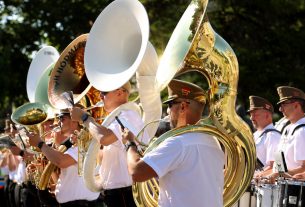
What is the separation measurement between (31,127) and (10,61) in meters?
12.8

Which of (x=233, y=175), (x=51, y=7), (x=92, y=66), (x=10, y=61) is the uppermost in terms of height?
(x=92, y=66)

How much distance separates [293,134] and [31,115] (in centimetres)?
271

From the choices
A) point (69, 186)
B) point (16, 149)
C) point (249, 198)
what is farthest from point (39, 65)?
point (249, 198)

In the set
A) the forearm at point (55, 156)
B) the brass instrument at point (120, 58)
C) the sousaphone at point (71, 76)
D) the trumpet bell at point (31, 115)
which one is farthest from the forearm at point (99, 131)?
the trumpet bell at point (31, 115)

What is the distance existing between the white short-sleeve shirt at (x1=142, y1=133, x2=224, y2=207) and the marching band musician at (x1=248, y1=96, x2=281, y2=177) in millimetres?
2905

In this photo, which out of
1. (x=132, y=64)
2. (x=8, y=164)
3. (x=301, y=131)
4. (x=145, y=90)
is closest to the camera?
(x=132, y=64)

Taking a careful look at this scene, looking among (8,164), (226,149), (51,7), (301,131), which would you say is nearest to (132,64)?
(226,149)

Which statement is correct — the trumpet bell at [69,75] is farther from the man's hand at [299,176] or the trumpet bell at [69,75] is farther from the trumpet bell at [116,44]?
the man's hand at [299,176]

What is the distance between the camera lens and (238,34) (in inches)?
756

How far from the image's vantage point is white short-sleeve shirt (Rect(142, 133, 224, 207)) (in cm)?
441

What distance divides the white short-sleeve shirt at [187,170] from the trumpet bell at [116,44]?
1009mm

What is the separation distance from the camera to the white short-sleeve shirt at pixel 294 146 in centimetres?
718

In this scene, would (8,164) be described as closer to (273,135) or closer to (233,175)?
(273,135)

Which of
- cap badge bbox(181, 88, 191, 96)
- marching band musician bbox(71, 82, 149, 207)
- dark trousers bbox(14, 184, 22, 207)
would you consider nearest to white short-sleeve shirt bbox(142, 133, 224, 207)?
Answer: cap badge bbox(181, 88, 191, 96)
